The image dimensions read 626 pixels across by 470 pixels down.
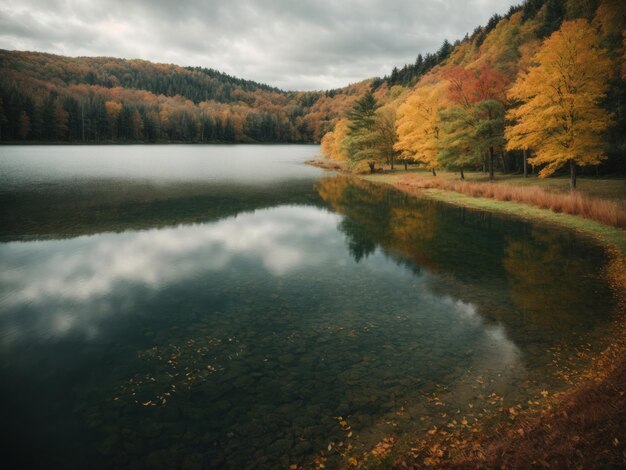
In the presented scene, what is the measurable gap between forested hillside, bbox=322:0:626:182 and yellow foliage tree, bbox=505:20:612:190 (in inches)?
2.9

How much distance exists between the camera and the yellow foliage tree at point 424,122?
51.2 m

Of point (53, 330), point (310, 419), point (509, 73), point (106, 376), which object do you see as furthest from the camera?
point (509, 73)

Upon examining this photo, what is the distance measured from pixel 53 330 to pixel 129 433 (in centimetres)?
647

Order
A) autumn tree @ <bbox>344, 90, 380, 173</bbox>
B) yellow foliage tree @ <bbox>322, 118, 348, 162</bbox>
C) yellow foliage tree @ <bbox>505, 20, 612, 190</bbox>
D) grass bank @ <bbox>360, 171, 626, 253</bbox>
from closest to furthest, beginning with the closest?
grass bank @ <bbox>360, 171, 626, 253</bbox>
yellow foliage tree @ <bbox>505, 20, 612, 190</bbox>
autumn tree @ <bbox>344, 90, 380, 173</bbox>
yellow foliage tree @ <bbox>322, 118, 348, 162</bbox>

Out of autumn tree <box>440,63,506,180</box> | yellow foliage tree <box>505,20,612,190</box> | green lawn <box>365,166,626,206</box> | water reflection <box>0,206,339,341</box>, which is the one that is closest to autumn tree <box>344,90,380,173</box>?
green lawn <box>365,166,626,206</box>

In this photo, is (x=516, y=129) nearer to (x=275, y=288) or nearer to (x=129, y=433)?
(x=275, y=288)

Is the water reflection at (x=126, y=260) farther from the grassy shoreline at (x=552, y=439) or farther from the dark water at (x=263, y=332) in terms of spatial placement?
the grassy shoreline at (x=552, y=439)

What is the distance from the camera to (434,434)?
7.66 metres

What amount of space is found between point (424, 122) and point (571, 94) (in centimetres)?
2223

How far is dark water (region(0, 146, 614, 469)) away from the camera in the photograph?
795 cm

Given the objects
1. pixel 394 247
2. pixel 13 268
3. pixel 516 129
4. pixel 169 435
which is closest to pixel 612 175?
pixel 516 129

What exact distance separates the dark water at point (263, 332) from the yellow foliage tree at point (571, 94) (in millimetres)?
12567

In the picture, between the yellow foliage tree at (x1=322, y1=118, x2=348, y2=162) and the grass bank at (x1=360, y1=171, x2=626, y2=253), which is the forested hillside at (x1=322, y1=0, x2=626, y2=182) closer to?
the yellow foliage tree at (x1=322, y1=118, x2=348, y2=162)

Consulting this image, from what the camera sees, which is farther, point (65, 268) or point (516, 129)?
point (516, 129)
